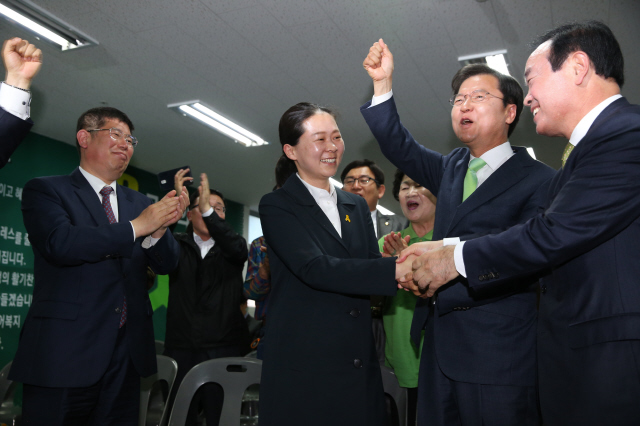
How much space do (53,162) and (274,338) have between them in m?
6.40

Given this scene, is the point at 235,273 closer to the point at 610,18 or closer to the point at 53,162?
the point at 610,18

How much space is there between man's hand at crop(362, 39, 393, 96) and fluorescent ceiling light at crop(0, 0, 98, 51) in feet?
10.9

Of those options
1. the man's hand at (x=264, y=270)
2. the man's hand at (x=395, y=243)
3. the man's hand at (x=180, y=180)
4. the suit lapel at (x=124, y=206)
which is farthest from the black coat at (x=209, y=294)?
the man's hand at (x=395, y=243)

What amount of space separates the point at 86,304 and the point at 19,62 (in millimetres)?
956

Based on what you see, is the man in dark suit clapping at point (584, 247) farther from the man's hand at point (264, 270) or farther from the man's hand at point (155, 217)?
the man's hand at point (264, 270)

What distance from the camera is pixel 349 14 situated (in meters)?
4.21

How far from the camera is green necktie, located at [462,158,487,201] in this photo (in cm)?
173

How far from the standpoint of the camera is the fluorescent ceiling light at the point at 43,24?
3.99 meters

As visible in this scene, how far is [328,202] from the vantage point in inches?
74.9

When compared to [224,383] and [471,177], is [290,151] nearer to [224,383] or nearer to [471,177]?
[471,177]

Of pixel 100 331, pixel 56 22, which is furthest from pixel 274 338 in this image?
pixel 56 22

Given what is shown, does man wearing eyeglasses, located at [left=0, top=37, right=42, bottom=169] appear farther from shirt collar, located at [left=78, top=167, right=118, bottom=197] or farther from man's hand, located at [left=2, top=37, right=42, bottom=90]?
shirt collar, located at [left=78, top=167, right=118, bottom=197]

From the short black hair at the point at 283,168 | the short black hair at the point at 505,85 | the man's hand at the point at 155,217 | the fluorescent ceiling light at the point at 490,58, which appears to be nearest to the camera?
the short black hair at the point at 505,85

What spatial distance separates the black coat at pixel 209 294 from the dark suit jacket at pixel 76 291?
1.30 metres
